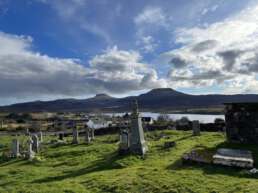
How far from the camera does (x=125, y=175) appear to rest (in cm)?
1512

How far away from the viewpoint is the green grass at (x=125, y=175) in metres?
13.0

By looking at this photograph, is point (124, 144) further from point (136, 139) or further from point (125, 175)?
point (125, 175)

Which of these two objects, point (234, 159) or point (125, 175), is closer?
point (125, 175)

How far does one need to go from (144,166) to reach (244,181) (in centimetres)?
585

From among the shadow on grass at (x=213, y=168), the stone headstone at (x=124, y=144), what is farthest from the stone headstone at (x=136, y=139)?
the shadow on grass at (x=213, y=168)

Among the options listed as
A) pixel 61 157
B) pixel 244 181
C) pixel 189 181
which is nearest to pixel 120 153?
pixel 61 157

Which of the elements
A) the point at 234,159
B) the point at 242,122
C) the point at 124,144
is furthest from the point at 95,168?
the point at 242,122

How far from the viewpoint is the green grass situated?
1299 cm

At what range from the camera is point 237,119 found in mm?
23203

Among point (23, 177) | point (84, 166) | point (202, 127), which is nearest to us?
point (23, 177)

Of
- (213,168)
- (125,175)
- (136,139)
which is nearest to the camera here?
(125,175)

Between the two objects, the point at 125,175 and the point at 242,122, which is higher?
the point at 242,122

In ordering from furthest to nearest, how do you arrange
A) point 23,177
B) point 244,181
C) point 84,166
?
point 84,166 < point 23,177 < point 244,181

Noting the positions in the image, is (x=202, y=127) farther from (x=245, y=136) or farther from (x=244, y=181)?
(x=244, y=181)
